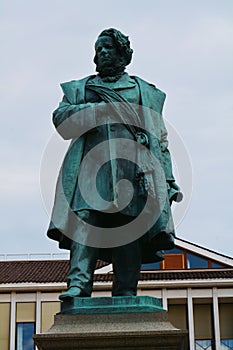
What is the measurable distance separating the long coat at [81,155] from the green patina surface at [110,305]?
28.3 inches

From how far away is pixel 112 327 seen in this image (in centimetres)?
707

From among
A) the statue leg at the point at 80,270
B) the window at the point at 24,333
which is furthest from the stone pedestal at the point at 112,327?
the window at the point at 24,333

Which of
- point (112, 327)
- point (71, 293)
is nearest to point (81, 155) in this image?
point (71, 293)

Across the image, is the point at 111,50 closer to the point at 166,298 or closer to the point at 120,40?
the point at 120,40

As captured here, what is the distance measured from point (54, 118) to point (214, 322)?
3671 cm

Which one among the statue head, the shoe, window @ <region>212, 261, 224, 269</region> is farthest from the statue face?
window @ <region>212, 261, 224, 269</region>

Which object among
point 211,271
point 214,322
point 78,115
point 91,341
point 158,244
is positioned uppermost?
point 211,271

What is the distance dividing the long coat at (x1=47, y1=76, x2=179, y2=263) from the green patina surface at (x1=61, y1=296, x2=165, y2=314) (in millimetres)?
719

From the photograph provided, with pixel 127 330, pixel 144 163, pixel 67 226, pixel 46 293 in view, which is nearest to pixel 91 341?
pixel 127 330

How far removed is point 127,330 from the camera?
6969mm

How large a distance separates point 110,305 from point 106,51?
2.72m

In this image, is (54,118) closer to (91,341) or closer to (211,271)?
(91,341)

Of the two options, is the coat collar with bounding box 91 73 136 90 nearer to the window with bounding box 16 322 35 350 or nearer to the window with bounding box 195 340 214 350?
the window with bounding box 16 322 35 350

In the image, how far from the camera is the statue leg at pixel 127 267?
790 centimetres
